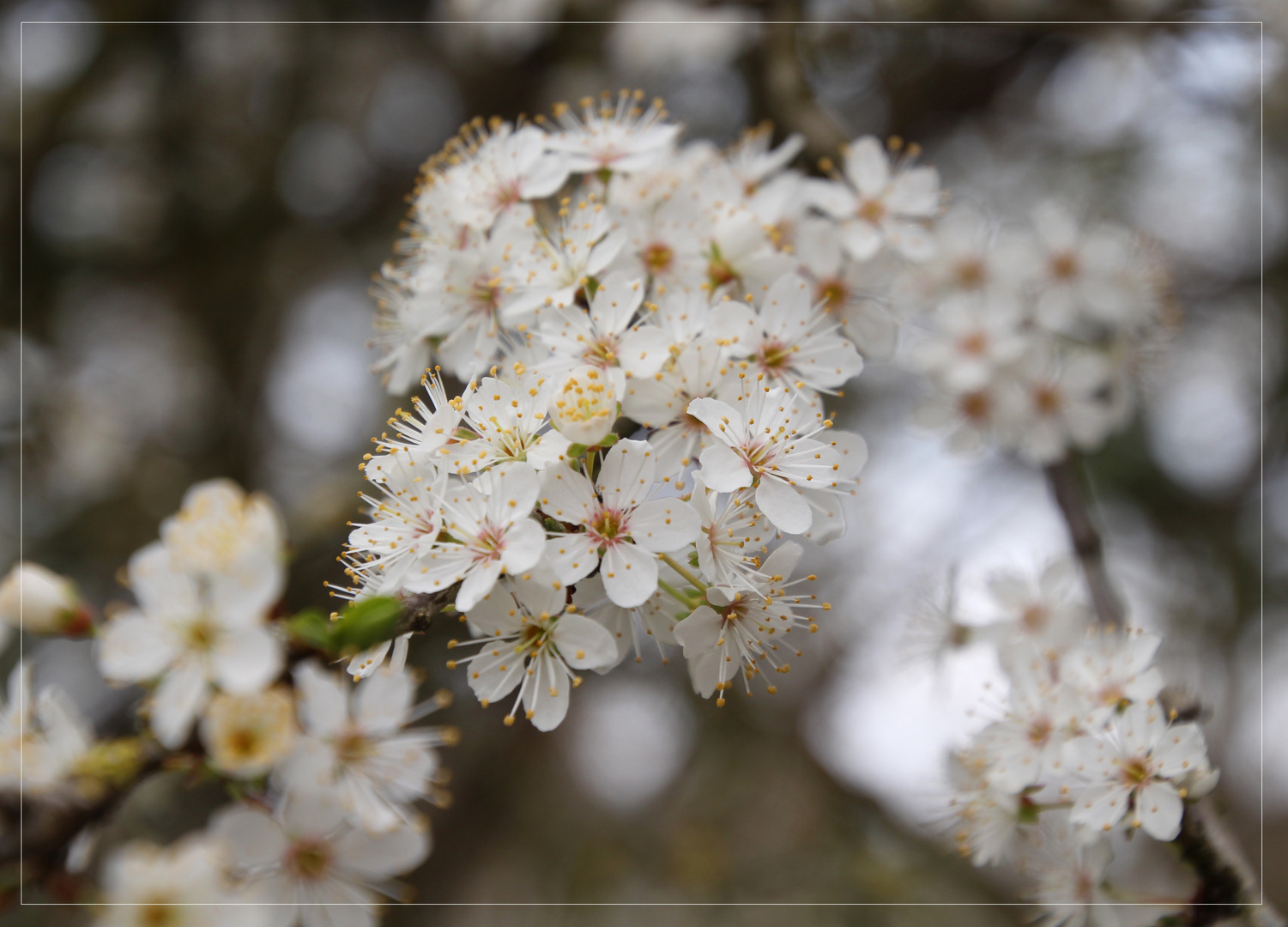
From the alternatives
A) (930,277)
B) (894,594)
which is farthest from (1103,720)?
(894,594)

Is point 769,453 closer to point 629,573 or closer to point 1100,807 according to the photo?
point 629,573

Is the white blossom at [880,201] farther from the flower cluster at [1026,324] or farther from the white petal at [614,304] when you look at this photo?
the white petal at [614,304]

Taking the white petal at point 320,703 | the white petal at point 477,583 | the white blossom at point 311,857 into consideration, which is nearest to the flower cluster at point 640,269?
the white petal at point 477,583

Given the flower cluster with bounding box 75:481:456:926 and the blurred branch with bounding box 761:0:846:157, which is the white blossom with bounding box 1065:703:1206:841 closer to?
the flower cluster with bounding box 75:481:456:926

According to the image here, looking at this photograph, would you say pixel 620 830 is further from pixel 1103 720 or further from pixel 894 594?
pixel 1103 720

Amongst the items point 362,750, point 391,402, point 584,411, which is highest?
point 584,411

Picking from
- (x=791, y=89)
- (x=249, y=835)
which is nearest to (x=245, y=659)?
(x=249, y=835)
